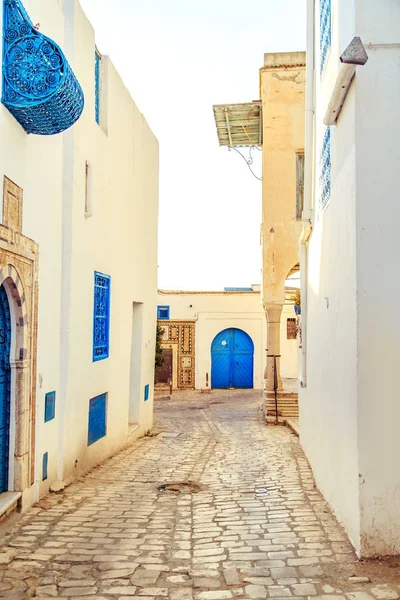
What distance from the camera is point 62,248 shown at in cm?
636

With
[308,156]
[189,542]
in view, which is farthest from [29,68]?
[308,156]

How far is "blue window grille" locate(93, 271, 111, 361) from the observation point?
7.76 metres

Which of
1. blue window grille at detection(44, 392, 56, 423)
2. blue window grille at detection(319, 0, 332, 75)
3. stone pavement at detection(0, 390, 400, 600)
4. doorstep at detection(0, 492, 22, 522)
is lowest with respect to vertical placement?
stone pavement at detection(0, 390, 400, 600)

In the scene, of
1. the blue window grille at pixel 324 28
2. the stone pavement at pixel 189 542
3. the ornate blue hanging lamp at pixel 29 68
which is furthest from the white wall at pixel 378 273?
the ornate blue hanging lamp at pixel 29 68

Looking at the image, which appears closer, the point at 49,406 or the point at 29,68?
the point at 29,68

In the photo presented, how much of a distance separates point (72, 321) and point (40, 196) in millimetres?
1553

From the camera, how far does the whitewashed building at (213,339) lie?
2366 cm

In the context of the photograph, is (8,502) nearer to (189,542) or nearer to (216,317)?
(189,542)

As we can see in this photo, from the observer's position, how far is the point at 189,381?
23.7 meters

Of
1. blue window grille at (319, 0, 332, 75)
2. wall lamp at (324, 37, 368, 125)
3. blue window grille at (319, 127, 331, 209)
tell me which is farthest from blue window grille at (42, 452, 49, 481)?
blue window grille at (319, 0, 332, 75)

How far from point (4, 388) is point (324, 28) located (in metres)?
4.73

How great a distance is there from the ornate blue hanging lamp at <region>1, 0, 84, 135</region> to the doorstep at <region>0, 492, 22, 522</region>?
316 cm

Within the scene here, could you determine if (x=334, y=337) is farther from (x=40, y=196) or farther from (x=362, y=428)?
(x=40, y=196)

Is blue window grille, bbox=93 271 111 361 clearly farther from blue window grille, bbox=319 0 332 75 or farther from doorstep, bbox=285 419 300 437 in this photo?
doorstep, bbox=285 419 300 437
